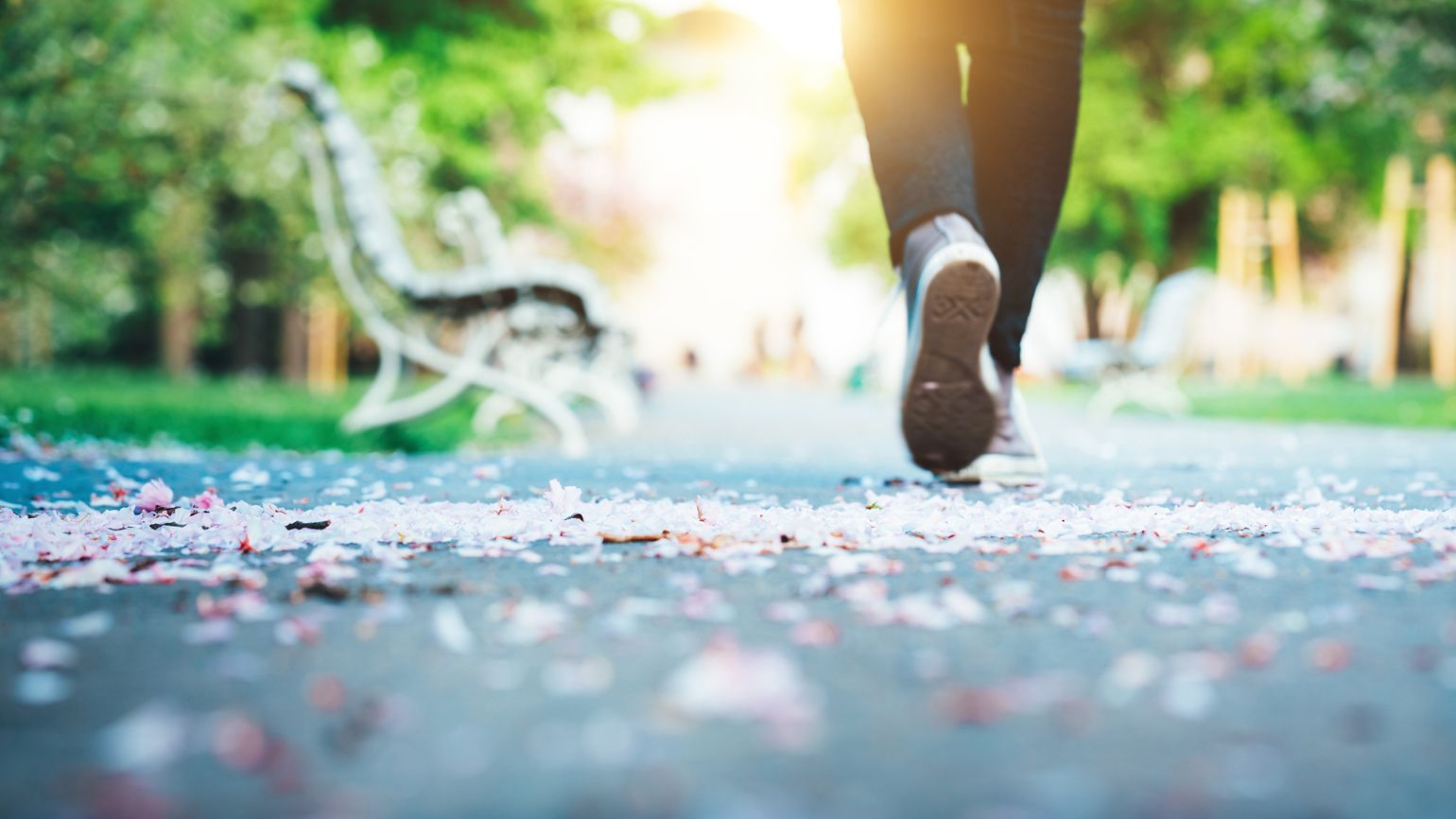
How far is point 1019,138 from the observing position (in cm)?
279

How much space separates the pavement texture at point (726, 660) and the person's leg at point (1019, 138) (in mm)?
698

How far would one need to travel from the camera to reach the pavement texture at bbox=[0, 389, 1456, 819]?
88 cm

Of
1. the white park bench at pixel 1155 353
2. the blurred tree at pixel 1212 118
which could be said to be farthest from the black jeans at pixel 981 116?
the blurred tree at pixel 1212 118

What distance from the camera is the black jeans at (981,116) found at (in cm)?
258

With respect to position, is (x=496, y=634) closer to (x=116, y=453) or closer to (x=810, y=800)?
(x=810, y=800)

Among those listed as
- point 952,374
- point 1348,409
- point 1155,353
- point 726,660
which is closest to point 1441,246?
point 1155,353

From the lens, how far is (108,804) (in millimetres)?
832

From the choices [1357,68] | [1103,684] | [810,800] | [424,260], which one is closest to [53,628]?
[810,800]

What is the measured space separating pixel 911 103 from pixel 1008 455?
0.87 m

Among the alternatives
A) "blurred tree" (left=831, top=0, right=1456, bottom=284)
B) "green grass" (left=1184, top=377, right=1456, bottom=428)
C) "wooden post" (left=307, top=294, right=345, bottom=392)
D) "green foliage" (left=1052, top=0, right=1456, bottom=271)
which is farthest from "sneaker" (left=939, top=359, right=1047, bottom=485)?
"green foliage" (left=1052, top=0, right=1456, bottom=271)

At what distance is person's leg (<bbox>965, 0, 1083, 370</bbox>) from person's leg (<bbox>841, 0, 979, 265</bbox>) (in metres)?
0.15

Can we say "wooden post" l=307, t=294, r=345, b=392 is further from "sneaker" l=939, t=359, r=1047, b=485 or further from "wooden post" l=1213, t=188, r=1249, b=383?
"sneaker" l=939, t=359, r=1047, b=485

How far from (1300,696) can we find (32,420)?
4.90 m

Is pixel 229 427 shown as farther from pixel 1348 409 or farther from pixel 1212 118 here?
pixel 1212 118
